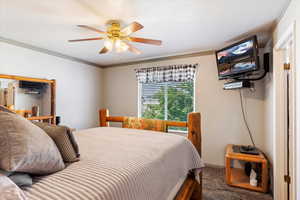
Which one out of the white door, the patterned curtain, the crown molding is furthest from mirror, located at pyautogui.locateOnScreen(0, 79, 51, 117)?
the white door

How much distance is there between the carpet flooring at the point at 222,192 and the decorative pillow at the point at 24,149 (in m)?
2.11

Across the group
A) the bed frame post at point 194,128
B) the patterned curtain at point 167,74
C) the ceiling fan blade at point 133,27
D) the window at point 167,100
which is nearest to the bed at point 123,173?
the bed frame post at point 194,128

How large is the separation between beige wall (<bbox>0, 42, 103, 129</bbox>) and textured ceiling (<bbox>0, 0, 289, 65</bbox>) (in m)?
0.29

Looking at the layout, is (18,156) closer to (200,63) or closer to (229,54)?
(229,54)

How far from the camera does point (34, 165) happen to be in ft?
2.19

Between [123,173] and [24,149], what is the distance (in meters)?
0.47

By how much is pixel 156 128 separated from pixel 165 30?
4.78 ft

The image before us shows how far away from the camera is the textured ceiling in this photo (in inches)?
61.4

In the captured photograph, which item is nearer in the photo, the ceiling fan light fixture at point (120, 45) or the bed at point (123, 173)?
the bed at point (123, 173)

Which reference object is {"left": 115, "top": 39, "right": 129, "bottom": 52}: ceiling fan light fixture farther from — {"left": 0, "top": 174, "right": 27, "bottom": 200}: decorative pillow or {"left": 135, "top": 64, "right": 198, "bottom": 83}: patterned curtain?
{"left": 0, "top": 174, "right": 27, "bottom": 200}: decorative pillow

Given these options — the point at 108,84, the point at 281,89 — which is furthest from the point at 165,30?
the point at 108,84

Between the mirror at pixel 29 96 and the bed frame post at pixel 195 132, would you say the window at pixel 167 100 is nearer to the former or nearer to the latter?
the bed frame post at pixel 195 132

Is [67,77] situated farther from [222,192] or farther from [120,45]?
[222,192]

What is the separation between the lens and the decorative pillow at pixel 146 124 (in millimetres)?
2035
